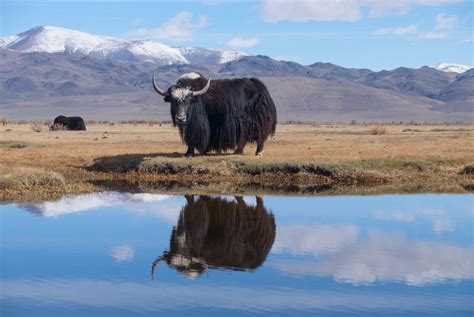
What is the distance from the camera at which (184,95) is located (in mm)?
24609

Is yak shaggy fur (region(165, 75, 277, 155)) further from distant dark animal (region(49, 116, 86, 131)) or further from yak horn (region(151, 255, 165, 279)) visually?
distant dark animal (region(49, 116, 86, 131))

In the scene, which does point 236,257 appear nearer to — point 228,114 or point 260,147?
point 228,114

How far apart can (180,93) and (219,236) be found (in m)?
9.37

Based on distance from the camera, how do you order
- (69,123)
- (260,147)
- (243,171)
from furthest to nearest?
(69,123) → (260,147) → (243,171)

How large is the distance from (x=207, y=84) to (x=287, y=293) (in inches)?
557

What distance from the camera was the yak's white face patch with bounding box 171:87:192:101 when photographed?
2455 cm

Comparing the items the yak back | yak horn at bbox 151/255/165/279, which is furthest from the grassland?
yak horn at bbox 151/255/165/279

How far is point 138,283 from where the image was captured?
40.1ft

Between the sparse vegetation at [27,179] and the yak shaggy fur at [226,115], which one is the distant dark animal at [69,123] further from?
the sparse vegetation at [27,179]

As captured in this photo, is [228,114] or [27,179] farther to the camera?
[228,114]

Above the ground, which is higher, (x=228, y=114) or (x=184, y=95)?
(x=184, y=95)

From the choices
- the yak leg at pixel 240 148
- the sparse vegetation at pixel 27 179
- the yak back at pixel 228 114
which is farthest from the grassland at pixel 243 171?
the yak back at pixel 228 114

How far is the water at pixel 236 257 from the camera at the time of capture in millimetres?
11266

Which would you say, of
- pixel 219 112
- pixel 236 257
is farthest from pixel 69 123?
pixel 236 257
